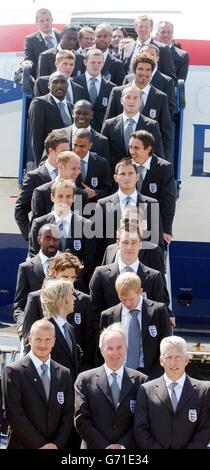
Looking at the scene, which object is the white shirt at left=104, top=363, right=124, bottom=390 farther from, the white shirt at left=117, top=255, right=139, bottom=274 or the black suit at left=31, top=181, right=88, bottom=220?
the black suit at left=31, top=181, right=88, bottom=220

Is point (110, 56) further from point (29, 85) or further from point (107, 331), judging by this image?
point (107, 331)

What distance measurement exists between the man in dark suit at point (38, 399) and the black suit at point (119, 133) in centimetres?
406

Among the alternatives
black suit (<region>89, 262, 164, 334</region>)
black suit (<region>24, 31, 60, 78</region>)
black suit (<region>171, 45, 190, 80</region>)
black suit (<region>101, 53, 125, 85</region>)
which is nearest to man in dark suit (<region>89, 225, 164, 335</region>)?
black suit (<region>89, 262, 164, 334</region>)

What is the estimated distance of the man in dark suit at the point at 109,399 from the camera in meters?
9.90

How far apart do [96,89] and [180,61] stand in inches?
63.1

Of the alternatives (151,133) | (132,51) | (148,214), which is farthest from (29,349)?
(132,51)

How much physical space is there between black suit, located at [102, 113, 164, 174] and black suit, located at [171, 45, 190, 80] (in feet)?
7.34

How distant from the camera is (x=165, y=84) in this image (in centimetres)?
1466

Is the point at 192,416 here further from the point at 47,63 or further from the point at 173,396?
the point at 47,63

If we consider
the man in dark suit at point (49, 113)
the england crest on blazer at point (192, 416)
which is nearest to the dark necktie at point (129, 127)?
the man in dark suit at point (49, 113)

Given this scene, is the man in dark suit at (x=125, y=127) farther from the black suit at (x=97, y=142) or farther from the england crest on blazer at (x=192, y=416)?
the england crest on blazer at (x=192, y=416)

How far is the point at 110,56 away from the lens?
50.2 feet

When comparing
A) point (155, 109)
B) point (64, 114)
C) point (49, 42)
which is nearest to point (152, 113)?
point (155, 109)

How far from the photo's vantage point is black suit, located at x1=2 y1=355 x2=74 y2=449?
10.0m
